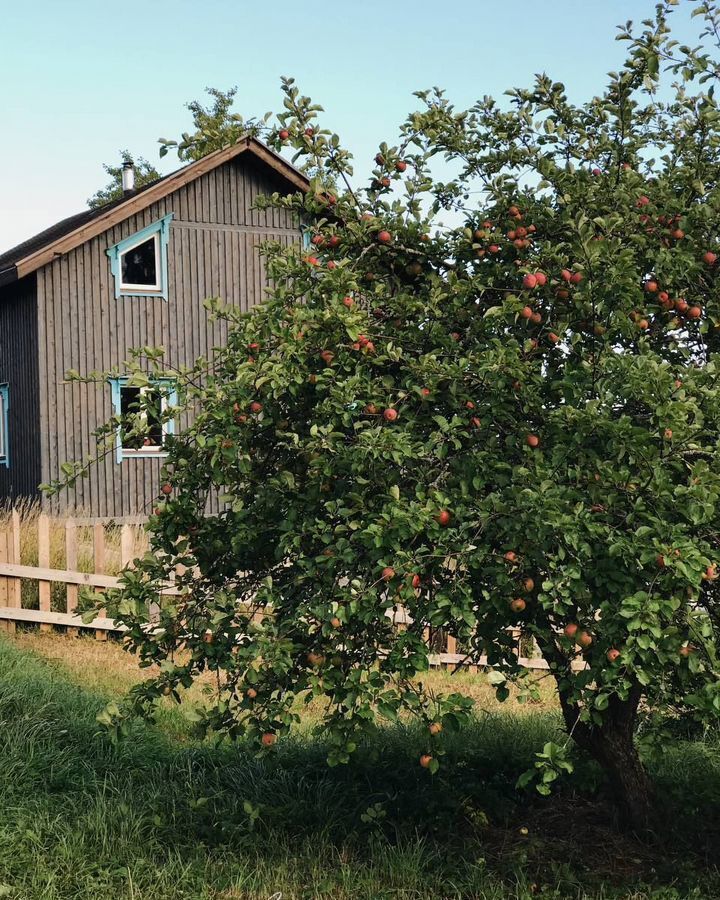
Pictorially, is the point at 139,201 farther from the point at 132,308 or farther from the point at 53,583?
the point at 53,583

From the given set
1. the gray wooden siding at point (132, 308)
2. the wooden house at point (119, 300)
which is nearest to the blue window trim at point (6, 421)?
the wooden house at point (119, 300)

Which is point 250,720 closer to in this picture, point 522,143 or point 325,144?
point 325,144

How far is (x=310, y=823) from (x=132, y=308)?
49.9 feet

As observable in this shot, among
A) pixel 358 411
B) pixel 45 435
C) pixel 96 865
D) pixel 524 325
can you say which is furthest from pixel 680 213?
pixel 45 435

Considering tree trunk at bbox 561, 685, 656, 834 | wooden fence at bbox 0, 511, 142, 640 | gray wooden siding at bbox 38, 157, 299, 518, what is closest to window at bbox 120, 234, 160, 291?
gray wooden siding at bbox 38, 157, 299, 518

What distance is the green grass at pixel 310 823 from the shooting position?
5.18 meters

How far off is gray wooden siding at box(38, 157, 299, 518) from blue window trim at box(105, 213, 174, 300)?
0.35 feet

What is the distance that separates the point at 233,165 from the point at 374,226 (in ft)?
52.8

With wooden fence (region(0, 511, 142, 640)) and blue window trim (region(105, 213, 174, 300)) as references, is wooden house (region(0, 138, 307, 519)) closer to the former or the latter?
blue window trim (region(105, 213, 174, 300))

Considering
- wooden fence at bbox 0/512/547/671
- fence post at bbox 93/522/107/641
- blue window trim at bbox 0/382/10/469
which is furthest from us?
blue window trim at bbox 0/382/10/469

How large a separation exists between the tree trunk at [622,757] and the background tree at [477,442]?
13 mm

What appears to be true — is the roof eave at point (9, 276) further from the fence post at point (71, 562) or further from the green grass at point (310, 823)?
the green grass at point (310, 823)

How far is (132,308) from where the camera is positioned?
19656mm

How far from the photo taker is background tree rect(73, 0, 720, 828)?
13.7ft
